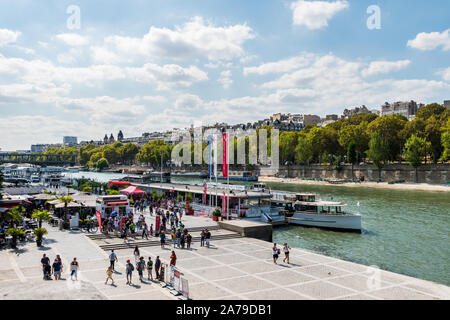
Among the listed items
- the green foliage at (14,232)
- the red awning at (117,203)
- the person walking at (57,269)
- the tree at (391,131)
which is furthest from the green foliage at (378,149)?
the person walking at (57,269)

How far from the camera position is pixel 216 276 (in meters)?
19.8

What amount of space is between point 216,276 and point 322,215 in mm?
25784

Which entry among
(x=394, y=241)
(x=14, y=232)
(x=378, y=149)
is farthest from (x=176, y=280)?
(x=378, y=149)

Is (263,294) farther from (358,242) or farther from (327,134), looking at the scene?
(327,134)

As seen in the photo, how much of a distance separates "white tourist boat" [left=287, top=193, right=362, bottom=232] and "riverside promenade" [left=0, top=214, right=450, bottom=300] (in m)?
16.0

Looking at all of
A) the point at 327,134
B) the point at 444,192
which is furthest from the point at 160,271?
the point at 327,134

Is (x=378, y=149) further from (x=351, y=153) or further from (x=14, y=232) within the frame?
(x=14, y=232)

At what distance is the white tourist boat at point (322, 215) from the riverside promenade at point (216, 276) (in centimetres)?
1603

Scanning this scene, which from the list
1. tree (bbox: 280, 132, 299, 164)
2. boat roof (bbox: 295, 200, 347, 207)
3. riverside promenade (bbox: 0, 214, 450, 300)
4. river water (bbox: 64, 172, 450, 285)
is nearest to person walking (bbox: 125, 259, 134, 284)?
riverside promenade (bbox: 0, 214, 450, 300)

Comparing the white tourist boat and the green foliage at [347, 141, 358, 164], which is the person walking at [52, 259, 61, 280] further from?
the green foliage at [347, 141, 358, 164]

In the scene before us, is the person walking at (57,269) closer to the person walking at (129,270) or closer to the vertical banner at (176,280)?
the person walking at (129,270)

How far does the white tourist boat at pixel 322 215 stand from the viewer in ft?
132
